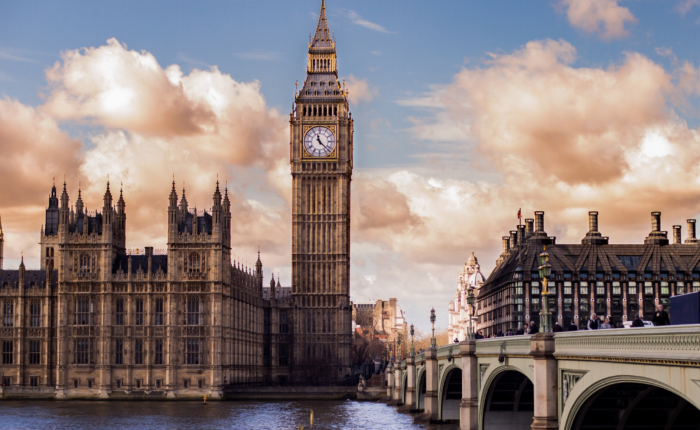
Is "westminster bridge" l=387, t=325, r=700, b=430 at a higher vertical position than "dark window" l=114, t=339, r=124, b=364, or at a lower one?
higher

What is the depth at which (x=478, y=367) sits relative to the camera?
5388cm

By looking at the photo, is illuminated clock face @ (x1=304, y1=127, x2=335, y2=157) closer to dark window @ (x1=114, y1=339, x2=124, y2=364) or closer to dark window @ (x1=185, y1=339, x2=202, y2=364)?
dark window @ (x1=185, y1=339, x2=202, y2=364)

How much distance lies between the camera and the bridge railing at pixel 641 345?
25.2 m

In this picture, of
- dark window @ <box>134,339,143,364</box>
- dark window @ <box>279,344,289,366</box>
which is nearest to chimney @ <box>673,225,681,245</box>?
dark window @ <box>279,344,289,366</box>

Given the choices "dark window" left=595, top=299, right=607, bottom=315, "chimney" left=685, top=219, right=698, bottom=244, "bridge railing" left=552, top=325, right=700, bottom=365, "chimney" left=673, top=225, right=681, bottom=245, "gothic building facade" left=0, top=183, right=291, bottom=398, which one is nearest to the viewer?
"bridge railing" left=552, top=325, right=700, bottom=365

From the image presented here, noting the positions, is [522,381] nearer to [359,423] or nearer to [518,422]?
[518,422]

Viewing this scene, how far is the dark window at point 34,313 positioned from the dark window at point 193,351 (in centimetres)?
1868

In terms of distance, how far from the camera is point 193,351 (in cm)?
11625

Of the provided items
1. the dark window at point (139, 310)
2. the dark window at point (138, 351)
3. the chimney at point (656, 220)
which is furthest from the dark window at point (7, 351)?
the chimney at point (656, 220)

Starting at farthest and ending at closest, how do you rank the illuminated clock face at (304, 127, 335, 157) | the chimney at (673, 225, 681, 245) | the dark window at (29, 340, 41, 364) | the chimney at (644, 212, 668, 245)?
the illuminated clock face at (304, 127, 335, 157) → the chimney at (673, 225, 681, 245) → the chimney at (644, 212, 668, 245) → the dark window at (29, 340, 41, 364)

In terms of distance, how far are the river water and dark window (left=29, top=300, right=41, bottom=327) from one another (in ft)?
37.3

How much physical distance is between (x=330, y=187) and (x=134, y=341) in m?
39.3

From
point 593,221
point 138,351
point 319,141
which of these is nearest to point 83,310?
point 138,351

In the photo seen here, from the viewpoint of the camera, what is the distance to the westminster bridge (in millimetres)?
26425
